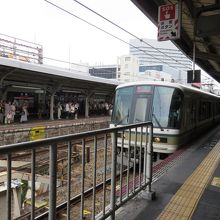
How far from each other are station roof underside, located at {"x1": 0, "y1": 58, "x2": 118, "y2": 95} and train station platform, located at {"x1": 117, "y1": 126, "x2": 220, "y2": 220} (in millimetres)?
10928

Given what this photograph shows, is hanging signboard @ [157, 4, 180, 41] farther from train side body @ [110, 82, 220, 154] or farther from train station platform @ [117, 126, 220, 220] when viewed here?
train station platform @ [117, 126, 220, 220]

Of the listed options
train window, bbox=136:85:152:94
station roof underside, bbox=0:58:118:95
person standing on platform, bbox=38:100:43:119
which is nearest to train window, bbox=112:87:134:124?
train window, bbox=136:85:152:94

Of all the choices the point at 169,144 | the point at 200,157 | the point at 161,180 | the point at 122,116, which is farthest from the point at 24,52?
the point at 161,180

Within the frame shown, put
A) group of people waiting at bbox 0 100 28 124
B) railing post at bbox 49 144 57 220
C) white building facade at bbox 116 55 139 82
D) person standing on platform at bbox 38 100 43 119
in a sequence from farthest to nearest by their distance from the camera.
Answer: white building facade at bbox 116 55 139 82
person standing on platform at bbox 38 100 43 119
group of people waiting at bbox 0 100 28 124
railing post at bbox 49 144 57 220

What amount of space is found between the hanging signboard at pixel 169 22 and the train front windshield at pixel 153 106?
1.50 meters

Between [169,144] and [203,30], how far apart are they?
3347 mm

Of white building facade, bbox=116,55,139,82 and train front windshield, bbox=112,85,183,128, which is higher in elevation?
white building facade, bbox=116,55,139,82

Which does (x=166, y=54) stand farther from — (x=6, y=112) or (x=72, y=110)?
(x=6, y=112)

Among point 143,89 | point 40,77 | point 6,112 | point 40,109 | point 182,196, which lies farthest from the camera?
point 40,109

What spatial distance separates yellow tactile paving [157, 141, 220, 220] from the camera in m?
3.63

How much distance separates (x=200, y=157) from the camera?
24.4 ft

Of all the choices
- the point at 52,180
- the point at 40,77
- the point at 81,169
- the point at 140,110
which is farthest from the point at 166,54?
the point at 52,180

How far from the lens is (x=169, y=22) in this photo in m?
8.34

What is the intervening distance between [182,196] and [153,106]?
15.7 ft
